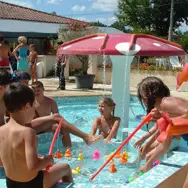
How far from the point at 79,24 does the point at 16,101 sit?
1348cm

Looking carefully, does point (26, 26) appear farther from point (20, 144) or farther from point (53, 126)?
point (20, 144)

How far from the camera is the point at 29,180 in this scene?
8.79ft

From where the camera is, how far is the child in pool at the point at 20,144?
251cm

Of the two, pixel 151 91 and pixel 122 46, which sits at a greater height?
pixel 122 46

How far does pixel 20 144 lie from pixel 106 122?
3096 mm

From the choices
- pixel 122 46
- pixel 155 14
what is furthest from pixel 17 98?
pixel 155 14

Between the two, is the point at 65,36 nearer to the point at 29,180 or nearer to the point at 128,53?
the point at 128,53

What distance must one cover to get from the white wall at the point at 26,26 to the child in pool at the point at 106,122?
18.4m

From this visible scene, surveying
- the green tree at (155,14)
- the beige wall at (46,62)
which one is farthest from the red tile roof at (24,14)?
the green tree at (155,14)

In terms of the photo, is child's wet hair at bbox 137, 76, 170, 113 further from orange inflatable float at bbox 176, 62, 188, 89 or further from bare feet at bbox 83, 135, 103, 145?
bare feet at bbox 83, 135, 103, 145

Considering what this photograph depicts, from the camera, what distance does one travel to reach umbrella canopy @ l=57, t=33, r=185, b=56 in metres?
5.02

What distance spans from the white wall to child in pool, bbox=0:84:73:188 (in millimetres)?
20865

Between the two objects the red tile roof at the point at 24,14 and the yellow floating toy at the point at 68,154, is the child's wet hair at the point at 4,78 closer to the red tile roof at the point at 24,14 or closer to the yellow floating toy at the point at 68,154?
the yellow floating toy at the point at 68,154

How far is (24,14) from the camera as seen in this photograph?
92.4ft
